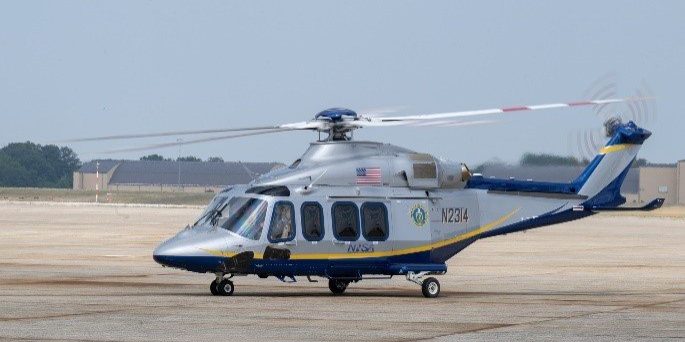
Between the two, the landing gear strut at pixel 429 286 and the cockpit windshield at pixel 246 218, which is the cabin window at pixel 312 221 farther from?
the landing gear strut at pixel 429 286

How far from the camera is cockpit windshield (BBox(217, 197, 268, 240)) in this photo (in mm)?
31547

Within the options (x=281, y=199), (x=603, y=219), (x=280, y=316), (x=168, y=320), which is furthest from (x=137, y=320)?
(x=603, y=219)

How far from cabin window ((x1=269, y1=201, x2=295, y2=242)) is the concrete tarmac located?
49.6 inches

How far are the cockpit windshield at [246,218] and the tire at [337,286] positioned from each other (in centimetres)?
270

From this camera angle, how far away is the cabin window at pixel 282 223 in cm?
3166

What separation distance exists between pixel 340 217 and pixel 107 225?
51.8 m

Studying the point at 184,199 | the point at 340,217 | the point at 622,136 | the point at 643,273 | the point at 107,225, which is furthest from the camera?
the point at 184,199

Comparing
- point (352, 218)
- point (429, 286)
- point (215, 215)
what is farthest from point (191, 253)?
point (429, 286)

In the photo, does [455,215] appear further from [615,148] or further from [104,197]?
[104,197]

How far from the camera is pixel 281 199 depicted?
1253 inches

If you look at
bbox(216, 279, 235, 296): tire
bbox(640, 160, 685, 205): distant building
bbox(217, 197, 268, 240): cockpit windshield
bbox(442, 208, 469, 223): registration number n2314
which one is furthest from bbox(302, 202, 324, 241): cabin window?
bbox(640, 160, 685, 205): distant building

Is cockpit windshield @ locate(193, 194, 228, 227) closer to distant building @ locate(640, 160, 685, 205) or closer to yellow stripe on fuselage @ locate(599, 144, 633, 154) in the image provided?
yellow stripe on fuselage @ locate(599, 144, 633, 154)

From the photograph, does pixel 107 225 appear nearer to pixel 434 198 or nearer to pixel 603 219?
pixel 603 219

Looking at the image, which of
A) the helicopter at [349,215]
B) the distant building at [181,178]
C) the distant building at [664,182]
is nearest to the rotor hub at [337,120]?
the helicopter at [349,215]
